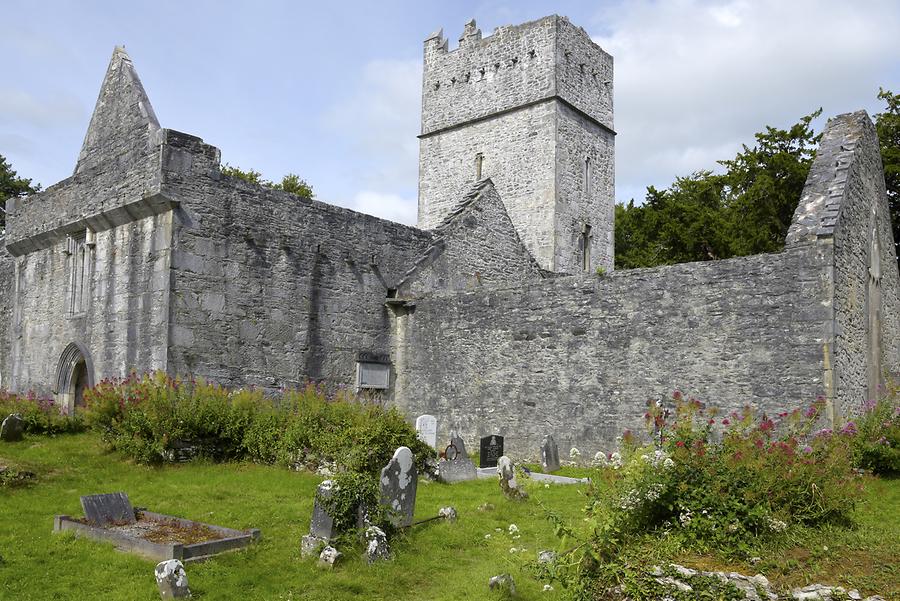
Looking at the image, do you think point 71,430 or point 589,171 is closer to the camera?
point 71,430

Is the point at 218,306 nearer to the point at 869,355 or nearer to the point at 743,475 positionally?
the point at 743,475

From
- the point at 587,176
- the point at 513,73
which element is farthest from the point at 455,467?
the point at 513,73

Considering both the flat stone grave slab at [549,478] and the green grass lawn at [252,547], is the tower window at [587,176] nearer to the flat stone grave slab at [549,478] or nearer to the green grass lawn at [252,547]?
the flat stone grave slab at [549,478]

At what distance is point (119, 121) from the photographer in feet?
48.9

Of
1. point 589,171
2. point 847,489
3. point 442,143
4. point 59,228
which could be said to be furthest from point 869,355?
point 442,143

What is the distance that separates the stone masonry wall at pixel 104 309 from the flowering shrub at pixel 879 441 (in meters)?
11.2

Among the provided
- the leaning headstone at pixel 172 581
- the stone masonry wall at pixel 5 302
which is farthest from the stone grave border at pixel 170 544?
the stone masonry wall at pixel 5 302

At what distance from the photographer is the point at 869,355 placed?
13.2 metres

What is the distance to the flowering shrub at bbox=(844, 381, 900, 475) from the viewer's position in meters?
10.9

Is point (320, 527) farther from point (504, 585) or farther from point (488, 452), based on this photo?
point (488, 452)

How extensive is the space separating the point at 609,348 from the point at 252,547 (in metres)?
8.46

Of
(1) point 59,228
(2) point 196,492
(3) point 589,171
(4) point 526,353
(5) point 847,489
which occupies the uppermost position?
(3) point 589,171

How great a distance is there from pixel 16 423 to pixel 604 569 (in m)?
10.4

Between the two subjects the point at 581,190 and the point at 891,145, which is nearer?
the point at 891,145
